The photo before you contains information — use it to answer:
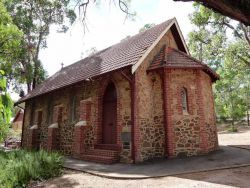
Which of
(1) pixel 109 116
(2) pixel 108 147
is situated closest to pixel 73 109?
(1) pixel 109 116

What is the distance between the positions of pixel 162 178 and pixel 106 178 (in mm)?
2036

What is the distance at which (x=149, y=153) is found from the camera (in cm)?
1105

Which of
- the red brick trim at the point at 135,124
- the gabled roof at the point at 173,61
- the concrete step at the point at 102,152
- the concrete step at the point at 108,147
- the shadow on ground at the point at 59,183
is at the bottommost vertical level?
the shadow on ground at the point at 59,183

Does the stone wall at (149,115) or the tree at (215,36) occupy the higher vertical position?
the tree at (215,36)

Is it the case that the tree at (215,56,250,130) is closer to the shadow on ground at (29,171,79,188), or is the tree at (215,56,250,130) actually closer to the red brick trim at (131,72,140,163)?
the red brick trim at (131,72,140,163)

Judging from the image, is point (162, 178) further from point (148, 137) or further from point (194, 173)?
point (148, 137)

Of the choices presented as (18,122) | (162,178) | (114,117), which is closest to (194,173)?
(162,178)

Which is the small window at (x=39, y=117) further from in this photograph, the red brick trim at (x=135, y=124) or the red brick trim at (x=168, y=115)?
the red brick trim at (x=168, y=115)

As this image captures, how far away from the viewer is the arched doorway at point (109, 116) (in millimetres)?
12555

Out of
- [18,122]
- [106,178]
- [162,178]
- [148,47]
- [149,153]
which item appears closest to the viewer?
[162,178]

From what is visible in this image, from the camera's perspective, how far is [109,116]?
12.9m

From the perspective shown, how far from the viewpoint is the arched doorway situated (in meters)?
12.6

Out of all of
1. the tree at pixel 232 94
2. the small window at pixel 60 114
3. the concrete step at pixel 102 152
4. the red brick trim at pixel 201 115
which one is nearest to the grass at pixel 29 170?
the concrete step at pixel 102 152

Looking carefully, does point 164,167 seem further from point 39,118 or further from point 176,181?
point 39,118
